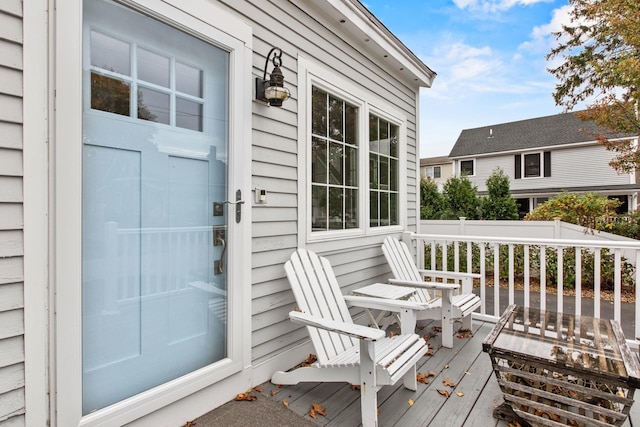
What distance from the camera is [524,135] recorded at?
15.3 metres

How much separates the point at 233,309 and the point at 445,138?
2430cm

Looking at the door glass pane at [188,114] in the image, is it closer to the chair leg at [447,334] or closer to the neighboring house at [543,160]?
the chair leg at [447,334]

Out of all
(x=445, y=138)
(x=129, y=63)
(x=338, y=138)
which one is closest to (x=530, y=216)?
(x=338, y=138)

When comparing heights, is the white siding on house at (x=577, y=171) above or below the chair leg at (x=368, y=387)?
above

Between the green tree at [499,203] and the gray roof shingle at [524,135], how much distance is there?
17.3ft

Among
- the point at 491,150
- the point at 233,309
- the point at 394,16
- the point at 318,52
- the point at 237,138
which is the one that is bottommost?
the point at 233,309

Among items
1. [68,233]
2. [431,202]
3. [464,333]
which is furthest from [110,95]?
[431,202]

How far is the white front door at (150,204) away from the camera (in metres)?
1.61

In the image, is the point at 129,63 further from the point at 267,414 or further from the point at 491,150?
the point at 491,150

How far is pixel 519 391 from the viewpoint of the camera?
198cm

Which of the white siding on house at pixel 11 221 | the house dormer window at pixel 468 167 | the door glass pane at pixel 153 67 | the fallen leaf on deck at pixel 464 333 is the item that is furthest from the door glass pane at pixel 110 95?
the house dormer window at pixel 468 167

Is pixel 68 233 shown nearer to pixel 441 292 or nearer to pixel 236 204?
pixel 236 204

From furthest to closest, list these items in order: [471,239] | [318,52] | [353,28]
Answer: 1. [471,239]
2. [353,28]
3. [318,52]

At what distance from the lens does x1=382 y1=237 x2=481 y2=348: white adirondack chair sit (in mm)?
3043
